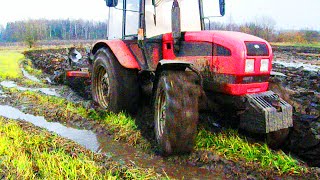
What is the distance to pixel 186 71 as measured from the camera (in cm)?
499

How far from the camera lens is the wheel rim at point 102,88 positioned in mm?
7133

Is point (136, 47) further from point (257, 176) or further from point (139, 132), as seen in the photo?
point (257, 176)

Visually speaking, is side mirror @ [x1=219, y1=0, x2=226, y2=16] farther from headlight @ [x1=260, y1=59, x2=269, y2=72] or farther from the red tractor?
headlight @ [x1=260, y1=59, x2=269, y2=72]

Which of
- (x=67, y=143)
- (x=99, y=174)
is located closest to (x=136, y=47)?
(x=67, y=143)

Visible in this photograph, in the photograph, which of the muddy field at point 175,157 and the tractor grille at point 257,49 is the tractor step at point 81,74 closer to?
the muddy field at point 175,157

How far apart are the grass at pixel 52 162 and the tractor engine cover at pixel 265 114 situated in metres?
1.48

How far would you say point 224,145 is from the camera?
201 inches

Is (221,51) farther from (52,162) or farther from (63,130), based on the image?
(63,130)

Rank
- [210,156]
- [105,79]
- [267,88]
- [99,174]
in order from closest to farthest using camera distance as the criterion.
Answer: [99,174], [210,156], [267,88], [105,79]

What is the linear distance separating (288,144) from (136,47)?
117 inches

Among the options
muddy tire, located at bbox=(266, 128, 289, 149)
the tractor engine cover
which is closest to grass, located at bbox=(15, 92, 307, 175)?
muddy tire, located at bbox=(266, 128, 289, 149)

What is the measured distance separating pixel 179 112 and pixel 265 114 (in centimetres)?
106

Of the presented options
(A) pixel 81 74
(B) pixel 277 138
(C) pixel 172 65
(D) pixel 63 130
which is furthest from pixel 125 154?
(A) pixel 81 74

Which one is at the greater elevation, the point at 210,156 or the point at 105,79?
the point at 105,79
